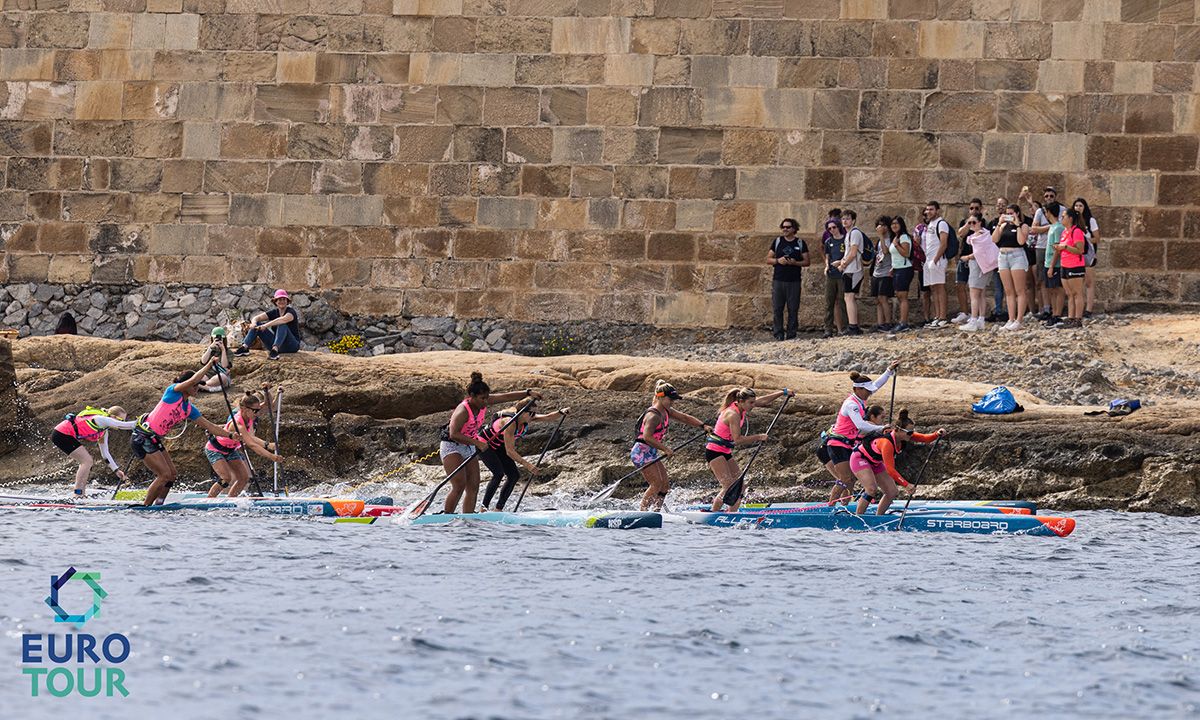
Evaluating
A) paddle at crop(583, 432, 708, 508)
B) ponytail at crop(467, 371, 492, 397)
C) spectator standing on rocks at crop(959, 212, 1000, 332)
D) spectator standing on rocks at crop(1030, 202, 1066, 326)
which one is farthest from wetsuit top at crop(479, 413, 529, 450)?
spectator standing on rocks at crop(1030, 202, 1066, 326)

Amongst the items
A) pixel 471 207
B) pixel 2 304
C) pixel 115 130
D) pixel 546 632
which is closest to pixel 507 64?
pixel 471 207

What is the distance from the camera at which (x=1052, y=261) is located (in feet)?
75.3

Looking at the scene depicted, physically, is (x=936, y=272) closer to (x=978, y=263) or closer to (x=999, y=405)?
(x=978, y=263)

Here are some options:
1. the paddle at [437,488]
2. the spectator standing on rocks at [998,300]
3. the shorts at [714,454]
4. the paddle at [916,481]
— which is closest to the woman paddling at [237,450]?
the paddle at [437,488]

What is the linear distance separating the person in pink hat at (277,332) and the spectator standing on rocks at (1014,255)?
28.7 feet

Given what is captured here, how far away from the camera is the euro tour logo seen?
9.00m

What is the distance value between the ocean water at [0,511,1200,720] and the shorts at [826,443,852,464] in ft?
4.49

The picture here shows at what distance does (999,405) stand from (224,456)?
7.84m

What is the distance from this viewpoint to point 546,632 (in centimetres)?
1081

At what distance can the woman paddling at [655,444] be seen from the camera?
56.1 feet

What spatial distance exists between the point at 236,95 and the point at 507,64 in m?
3.98

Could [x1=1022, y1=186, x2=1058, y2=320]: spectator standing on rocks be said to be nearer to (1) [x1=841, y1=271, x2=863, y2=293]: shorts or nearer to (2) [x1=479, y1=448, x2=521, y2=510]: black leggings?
(1) [x1=841, y1=271, x2=863, y2=293]: shorts

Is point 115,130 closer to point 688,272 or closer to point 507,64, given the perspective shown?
point 507,64

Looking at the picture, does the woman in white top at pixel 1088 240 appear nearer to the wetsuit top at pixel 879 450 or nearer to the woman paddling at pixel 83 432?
the wetsuit top at pixel 879 450
